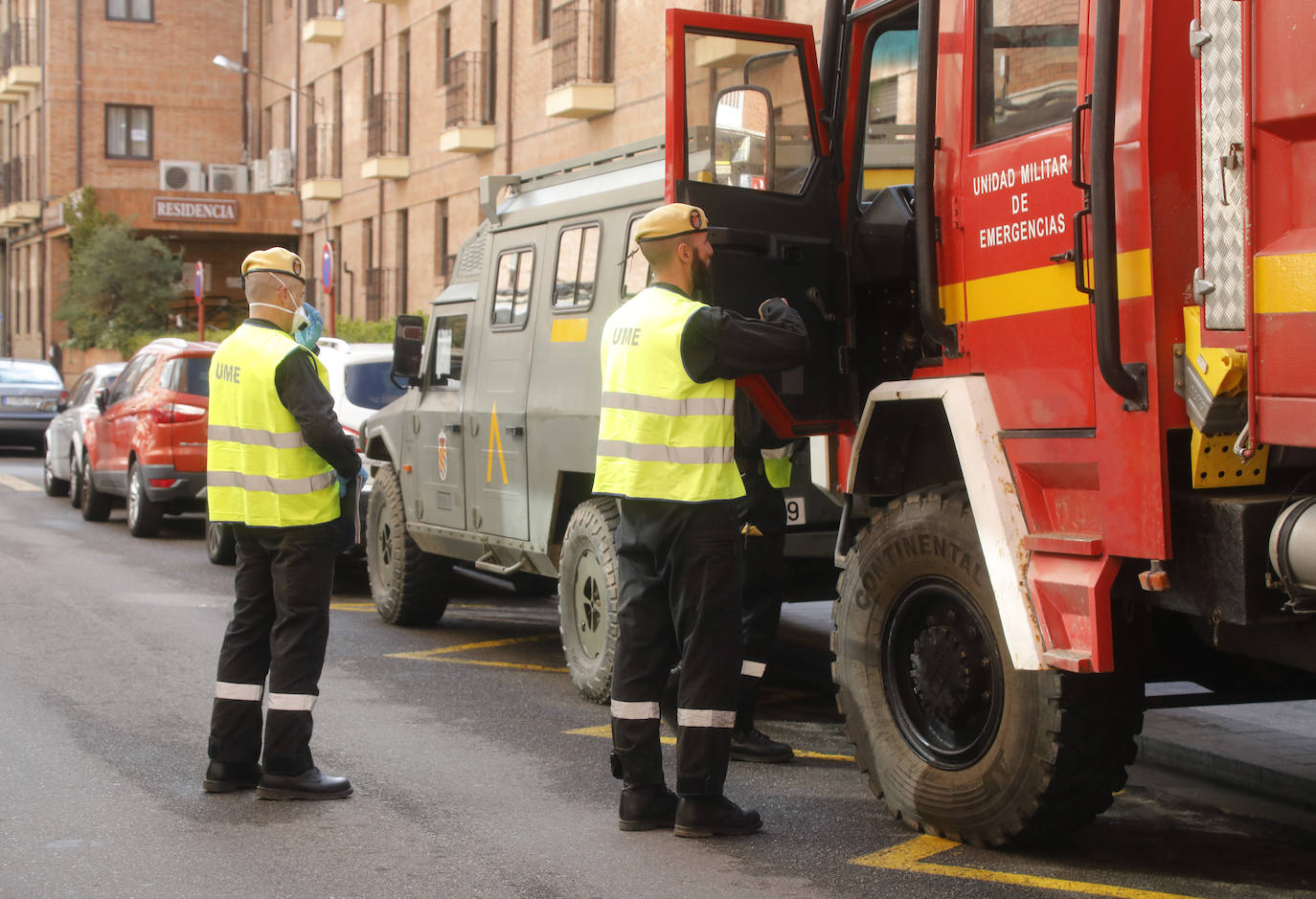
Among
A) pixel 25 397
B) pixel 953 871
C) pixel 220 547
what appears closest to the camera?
pixel 953 871

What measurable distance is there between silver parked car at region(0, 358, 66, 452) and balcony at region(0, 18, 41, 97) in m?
24.9

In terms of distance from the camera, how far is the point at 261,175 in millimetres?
42250

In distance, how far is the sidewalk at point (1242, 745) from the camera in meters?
6.07

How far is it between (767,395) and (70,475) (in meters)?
14.6

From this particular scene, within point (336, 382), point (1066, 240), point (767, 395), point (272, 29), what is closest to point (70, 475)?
point (336, 382)

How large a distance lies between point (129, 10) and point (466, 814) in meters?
45.1

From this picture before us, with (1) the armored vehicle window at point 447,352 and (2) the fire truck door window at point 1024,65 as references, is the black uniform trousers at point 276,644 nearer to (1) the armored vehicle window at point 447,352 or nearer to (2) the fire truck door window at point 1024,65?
(2) the fire truck door window at point 1024,65

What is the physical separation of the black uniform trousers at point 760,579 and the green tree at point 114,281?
33785 millimetres

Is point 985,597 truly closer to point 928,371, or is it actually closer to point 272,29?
point 928,371

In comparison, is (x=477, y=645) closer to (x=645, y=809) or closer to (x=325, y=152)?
(x=645, y=809)

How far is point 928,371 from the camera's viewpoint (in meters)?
5.31


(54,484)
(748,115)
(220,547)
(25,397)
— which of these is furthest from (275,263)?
(25,397)

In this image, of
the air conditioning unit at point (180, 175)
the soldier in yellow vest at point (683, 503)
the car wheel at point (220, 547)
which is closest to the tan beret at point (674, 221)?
the soldier in yellow vest at point (683, 503)

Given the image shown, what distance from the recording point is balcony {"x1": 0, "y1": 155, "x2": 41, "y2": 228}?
159 ft
